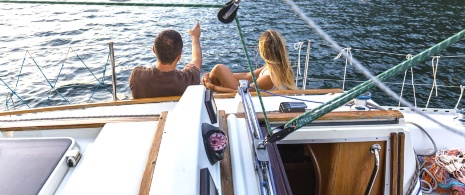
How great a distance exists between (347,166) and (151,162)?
1.29m

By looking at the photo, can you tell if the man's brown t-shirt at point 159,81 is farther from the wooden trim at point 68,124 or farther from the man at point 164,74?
the wooden trim at point 68,124

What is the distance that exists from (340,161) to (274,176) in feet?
2.34

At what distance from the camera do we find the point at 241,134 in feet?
6.65

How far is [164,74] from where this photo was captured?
299 cm

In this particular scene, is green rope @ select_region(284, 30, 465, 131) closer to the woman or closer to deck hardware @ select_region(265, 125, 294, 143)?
deck hardware @ select_region(265, 125, 294, 143)

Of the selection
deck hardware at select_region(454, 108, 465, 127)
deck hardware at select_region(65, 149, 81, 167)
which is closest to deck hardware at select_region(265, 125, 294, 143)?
deck hardware at select_region(65, 149, 81, 167)

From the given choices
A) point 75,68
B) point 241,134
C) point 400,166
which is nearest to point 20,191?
point 241,134

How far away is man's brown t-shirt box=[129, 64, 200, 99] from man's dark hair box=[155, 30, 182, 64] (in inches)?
4.7

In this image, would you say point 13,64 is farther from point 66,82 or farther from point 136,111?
point 136,111

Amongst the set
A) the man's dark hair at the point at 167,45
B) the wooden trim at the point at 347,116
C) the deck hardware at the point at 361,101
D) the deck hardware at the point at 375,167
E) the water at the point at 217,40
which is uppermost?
the water at the point at 217,40

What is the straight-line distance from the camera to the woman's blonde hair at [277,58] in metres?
3.35

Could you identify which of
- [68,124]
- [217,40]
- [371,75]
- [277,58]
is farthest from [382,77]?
[217,40]

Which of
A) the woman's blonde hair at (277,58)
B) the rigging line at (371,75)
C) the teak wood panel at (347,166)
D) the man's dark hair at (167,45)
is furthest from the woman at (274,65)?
the rigging line at (371,75)

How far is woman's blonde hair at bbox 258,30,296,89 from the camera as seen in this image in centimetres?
335
